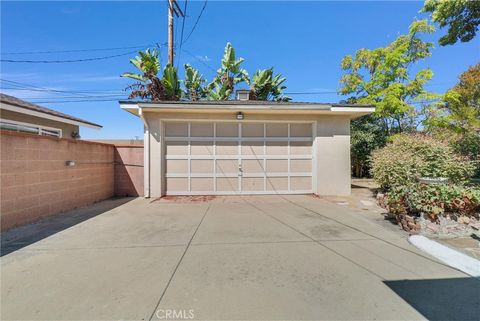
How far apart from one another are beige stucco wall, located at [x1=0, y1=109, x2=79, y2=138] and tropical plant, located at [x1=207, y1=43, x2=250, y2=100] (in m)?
7.59

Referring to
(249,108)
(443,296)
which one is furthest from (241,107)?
(443,296)

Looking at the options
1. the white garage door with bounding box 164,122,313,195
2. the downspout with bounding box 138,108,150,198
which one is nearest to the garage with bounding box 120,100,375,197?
the white garage door with bounding box 164,122,313,195

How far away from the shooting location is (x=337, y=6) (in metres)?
7.96

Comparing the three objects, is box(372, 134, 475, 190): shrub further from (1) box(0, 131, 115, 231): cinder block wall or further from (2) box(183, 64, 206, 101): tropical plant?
(2) box(183, 64, 206, 101): tropical plant

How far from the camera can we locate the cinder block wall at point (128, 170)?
25.9 ft

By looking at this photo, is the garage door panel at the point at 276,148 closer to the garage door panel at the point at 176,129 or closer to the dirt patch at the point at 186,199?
the dirt patch at the point at 186,199

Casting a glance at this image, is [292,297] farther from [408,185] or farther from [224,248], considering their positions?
[408,185]

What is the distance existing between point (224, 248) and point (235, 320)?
1.55 metres

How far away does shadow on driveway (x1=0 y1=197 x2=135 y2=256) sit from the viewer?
3.58m

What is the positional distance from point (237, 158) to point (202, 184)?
4.81 ft

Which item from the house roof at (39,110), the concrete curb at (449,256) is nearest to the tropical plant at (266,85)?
the house roof at (39,110)

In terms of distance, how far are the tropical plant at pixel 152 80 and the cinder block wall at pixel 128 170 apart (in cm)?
514

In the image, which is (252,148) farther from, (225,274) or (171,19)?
(171,19)

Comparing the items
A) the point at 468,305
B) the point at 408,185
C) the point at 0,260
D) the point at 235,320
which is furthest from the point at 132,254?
the point at 408,185
